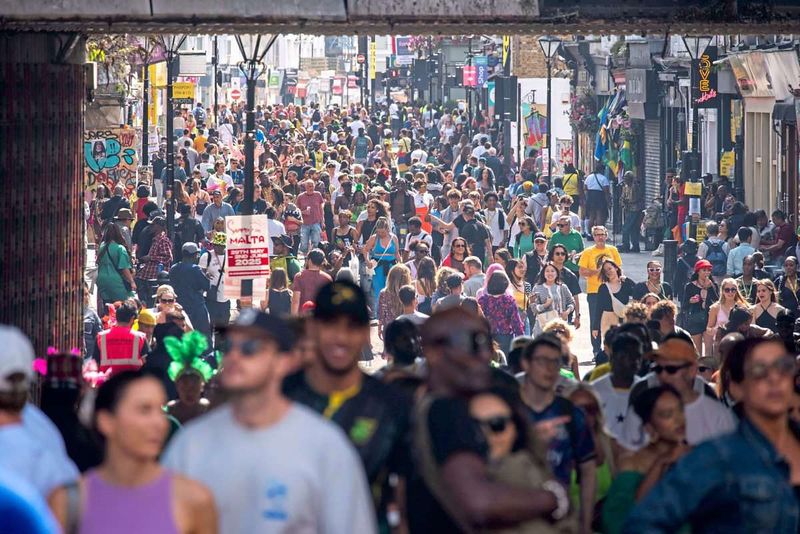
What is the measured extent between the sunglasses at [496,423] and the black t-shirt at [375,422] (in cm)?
51

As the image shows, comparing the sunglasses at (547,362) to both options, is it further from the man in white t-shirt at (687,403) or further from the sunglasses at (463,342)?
the sunglasses at (463,342)

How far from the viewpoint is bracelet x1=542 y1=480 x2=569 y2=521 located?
533 cm

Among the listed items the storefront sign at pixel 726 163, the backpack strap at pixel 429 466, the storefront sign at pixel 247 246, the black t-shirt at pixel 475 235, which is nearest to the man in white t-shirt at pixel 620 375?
the backpack strap at pixel 429 466

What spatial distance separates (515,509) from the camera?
5.09 m

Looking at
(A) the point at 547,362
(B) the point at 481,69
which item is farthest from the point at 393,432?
(B) the point at 481,69

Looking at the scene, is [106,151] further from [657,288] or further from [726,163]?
[726,163]

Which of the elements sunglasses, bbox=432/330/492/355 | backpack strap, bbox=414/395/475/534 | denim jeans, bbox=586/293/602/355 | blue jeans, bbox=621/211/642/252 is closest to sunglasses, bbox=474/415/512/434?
backpack strap, bbox=414/395/475/534

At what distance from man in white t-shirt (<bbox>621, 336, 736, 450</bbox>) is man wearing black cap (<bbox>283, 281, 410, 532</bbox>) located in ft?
9.63

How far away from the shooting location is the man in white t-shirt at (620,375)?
9.84 meters

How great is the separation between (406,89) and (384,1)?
78.7 metres

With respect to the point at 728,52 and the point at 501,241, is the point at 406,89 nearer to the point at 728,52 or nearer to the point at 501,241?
the point at 728,52

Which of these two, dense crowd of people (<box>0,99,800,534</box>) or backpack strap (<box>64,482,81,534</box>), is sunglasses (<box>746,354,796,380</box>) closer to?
dense crowd of people (<box>0,99,800,534</box>)

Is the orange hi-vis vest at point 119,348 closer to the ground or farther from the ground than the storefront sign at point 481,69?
closer to the ground

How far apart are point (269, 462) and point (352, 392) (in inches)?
35.0
